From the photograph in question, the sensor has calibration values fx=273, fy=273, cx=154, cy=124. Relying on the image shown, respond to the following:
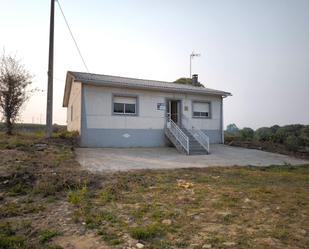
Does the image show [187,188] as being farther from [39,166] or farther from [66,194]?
[39,166]

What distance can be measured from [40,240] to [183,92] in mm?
14357

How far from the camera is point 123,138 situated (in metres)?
15.5

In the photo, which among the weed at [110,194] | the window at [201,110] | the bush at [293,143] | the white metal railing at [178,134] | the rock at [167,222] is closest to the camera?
the rock at [167,222]

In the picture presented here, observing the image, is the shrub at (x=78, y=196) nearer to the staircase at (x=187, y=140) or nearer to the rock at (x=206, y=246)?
the rock at (x=206, y=246)

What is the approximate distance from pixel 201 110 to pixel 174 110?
1932 millimetres

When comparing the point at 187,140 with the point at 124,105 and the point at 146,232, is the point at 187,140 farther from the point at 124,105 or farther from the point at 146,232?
the point at 146,232

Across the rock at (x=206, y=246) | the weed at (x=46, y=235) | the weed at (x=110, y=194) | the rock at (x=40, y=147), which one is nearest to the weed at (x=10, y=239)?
the weed at (x=46, y=235)

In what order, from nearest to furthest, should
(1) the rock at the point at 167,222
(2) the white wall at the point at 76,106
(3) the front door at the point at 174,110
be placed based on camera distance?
(1) the rock at the point at 167,222 < (2) the white wall at the point at 76,106 < (3) the front door at the point at 174,110

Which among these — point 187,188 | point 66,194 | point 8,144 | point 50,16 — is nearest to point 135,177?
point 187,188

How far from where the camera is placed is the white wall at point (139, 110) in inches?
584

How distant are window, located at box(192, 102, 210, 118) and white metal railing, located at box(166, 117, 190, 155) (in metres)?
2.17

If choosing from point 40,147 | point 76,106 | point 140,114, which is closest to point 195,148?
point 140,114

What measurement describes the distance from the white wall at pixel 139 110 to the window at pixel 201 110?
290 mm

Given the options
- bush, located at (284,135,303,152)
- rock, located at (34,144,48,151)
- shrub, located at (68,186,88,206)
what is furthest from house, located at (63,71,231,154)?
shrub, located at (68,186,88,206)
